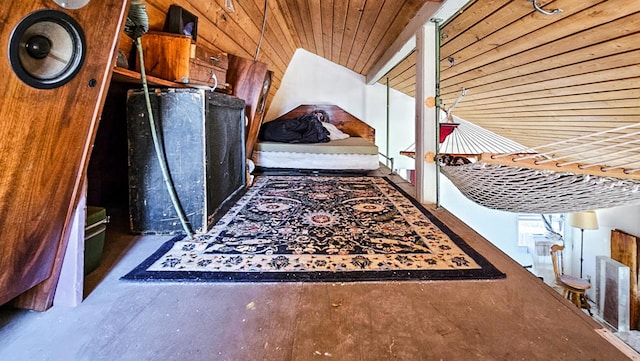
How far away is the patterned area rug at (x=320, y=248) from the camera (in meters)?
1.19

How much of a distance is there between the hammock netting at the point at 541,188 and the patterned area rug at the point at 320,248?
42cm

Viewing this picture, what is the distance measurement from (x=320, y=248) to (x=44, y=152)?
1024 mm

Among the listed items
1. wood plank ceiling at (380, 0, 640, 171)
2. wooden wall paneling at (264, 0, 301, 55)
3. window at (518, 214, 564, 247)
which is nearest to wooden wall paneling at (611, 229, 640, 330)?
window at (518, 214, 564, 247)

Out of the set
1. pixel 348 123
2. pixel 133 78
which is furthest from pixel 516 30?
pixel 348 123

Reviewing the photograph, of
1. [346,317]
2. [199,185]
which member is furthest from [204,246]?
[346,317]

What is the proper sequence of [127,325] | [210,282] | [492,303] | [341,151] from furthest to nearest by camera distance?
[341,151]
[210,282]
[492,303]
[127,325]

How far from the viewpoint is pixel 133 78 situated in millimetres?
1382

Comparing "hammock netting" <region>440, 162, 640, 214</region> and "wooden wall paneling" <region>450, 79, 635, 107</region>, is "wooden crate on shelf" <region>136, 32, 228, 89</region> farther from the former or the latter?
"wooden wall paneling" <region>450, 79, 635, 107</region>

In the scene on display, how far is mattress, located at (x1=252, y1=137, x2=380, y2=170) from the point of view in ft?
11.4

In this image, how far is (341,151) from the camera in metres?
3.48

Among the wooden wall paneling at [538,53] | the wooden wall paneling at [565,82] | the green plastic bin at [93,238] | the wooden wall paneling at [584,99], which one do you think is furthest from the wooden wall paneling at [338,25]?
the green plastic bin at [93,238]

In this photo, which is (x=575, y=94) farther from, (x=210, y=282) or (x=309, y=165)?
(x=210, y=282)

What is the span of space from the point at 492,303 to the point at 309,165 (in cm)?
264

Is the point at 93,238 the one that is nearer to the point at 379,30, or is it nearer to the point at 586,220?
the point at 379,30
